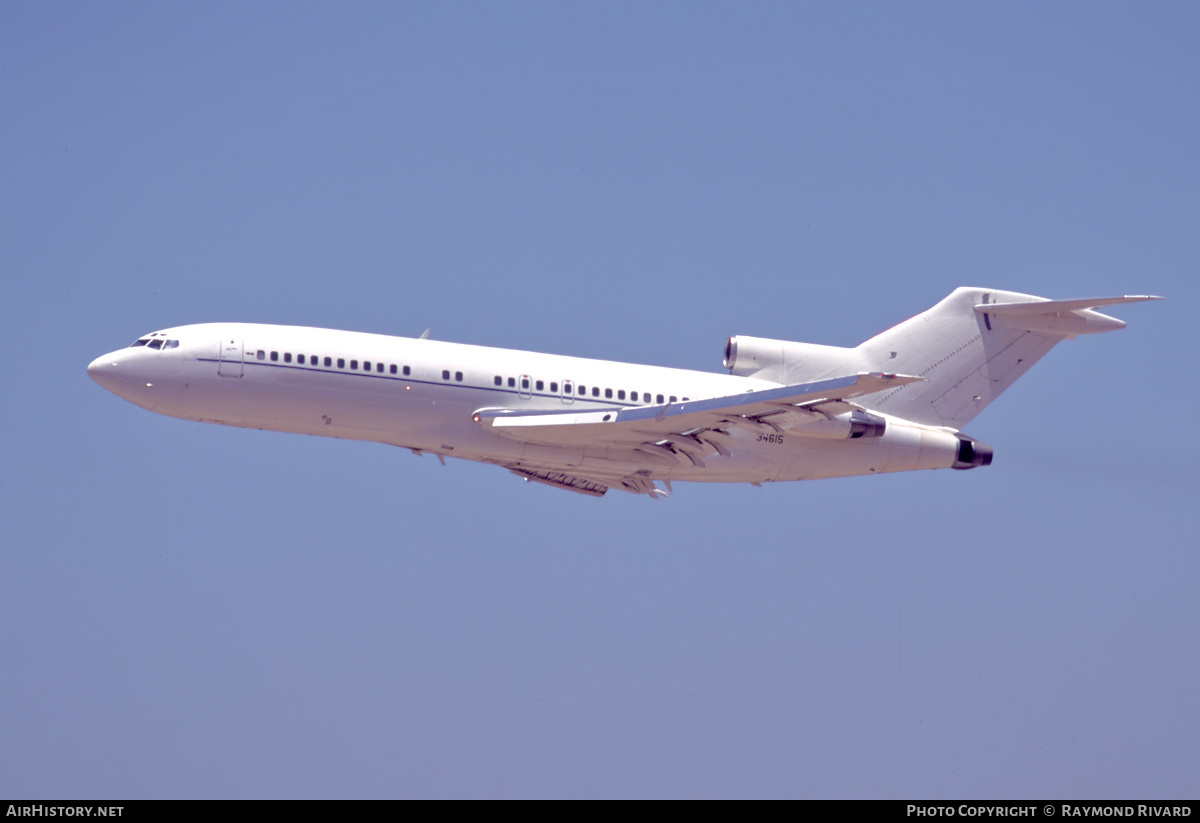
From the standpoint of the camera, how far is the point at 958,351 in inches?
1479

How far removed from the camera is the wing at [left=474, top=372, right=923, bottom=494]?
3169cm

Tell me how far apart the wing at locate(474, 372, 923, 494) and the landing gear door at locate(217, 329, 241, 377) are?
532 centimetres

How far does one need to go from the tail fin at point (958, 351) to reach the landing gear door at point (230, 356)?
1294cm

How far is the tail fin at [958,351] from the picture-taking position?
36688 millimetres

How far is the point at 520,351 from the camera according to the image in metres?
34.4

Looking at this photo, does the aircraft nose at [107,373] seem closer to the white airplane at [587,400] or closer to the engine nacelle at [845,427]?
the white airplane at [587,400]

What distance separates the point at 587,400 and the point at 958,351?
9.92m

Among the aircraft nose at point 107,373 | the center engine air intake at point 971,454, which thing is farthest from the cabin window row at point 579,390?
the aircraft nose at point 107,373

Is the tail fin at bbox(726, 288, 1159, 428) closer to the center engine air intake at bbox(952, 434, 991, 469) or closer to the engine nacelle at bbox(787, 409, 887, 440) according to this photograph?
the center engine air intake at bbox(952, 434, 991, 469)

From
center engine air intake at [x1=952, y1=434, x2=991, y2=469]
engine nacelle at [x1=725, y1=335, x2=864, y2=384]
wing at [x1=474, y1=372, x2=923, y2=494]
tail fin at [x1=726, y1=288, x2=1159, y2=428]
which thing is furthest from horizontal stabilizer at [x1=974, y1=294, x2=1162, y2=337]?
wing at [x1=474, y1=372, x2=923, y2=494]

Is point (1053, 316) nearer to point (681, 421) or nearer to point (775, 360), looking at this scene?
point (775, 360)
